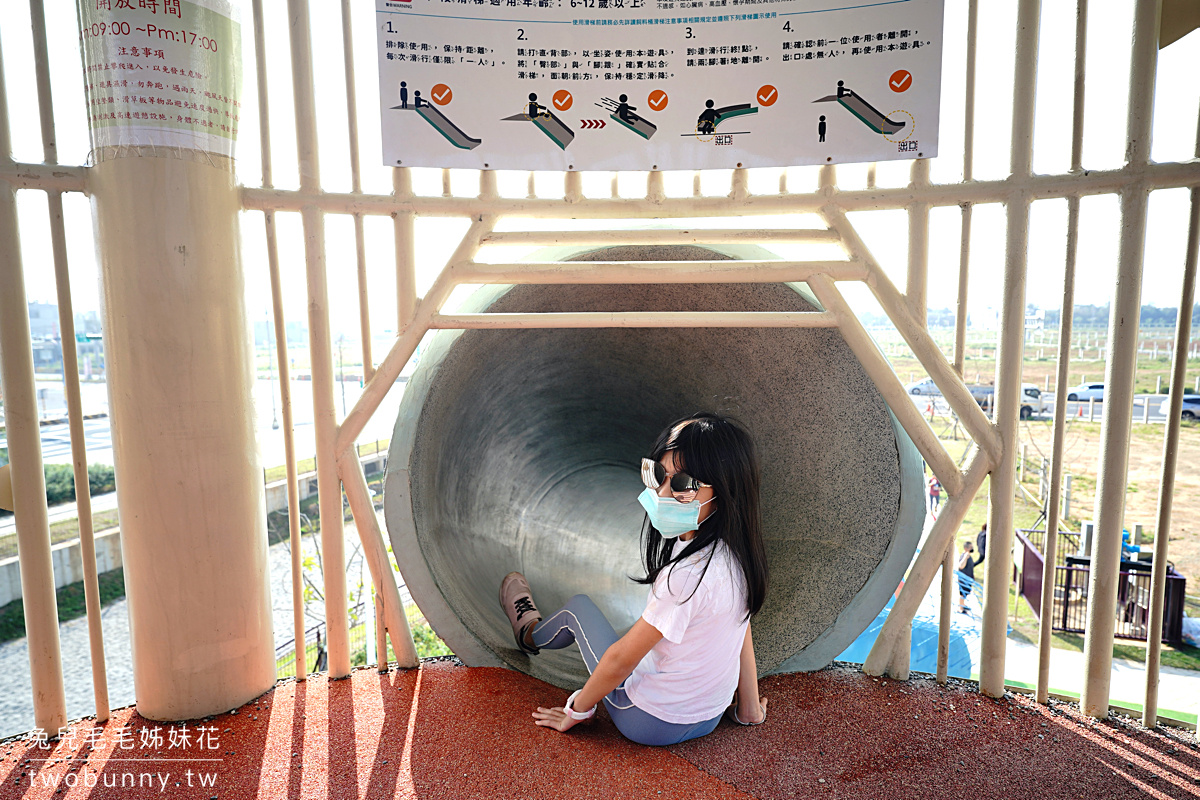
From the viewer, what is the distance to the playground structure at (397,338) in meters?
2.73

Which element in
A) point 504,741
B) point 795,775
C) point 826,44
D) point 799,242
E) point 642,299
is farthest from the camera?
point 642,299

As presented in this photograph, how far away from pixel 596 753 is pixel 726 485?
1.09m

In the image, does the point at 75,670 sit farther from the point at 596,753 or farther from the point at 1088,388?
the point at 1088,388

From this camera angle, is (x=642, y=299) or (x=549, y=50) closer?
(x=549, y=50)

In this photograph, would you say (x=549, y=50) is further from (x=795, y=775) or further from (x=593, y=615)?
(x=795, y=775)

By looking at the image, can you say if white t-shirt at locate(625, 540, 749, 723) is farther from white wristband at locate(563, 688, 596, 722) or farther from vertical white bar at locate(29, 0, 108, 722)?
vertical white bar at locate(29, 0, 108, 722)

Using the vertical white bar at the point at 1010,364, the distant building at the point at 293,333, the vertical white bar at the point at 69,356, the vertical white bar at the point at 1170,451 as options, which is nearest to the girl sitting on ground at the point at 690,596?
the vertical white bar at the point at 1010,364

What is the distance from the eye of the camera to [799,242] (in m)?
2.99

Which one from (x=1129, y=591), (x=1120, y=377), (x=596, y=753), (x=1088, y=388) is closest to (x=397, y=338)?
(x=596, y=753)

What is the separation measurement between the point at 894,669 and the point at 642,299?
2.03m

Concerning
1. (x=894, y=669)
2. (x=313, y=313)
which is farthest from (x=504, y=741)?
(x=313, y=313)

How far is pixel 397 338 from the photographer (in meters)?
3.10

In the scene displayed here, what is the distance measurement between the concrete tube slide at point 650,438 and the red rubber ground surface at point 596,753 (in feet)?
0.96

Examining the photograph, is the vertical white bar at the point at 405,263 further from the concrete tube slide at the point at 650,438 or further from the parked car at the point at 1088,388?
the parked car at the point at 1088,388
